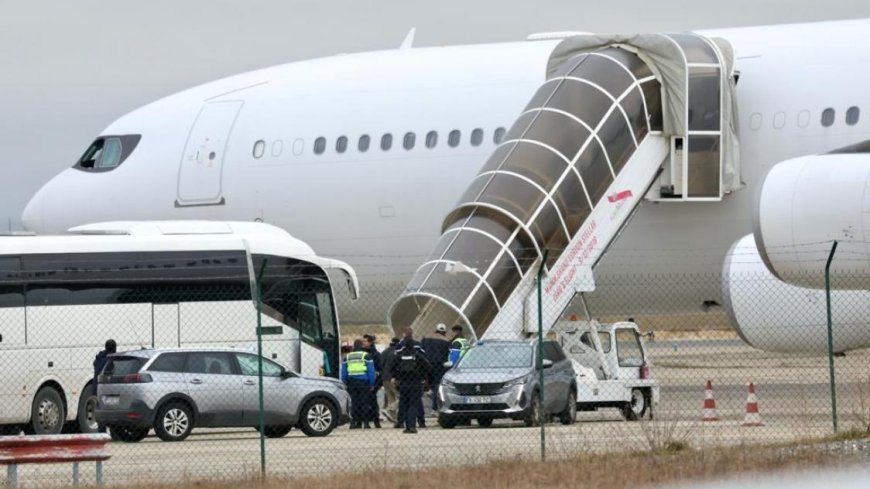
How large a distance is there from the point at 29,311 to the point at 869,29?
14.7 m

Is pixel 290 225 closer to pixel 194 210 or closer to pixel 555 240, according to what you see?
pixel 194 210

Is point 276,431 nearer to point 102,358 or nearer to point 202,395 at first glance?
point 202,395

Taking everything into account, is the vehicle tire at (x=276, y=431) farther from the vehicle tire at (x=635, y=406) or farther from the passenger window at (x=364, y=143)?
the passenger window at (x=364, y=143)

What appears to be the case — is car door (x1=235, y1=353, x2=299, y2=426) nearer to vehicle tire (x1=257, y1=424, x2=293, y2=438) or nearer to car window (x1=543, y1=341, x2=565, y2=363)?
vehicle tire (x1=257, y1=424, x2=293, y2=438)

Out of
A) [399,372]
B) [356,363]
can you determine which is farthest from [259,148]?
[399,372]

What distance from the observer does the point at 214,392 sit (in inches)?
970

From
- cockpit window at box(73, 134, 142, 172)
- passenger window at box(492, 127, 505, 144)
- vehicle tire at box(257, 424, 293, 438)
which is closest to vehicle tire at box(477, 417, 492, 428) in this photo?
vehicle tire at box(257, 424, 293, 438)

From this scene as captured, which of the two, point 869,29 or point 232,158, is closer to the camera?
point 869,29

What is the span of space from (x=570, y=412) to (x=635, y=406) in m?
2.32

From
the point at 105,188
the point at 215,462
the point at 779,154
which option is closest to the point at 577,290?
the point at 779,154

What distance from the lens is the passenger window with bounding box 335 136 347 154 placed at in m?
33.5

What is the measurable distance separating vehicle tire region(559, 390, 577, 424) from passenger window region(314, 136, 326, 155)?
997 cm

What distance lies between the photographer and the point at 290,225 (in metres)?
34.2

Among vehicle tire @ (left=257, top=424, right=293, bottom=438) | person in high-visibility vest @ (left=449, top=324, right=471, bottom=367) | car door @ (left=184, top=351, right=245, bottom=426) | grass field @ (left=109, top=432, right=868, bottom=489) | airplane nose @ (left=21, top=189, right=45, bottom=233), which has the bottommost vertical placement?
vehicle tire @ (left=257, top=424, right=293, bottom=438)
